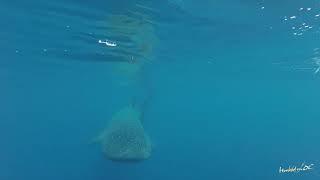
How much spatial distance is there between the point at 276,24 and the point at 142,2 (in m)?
6.78

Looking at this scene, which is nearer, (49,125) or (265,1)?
(265,1)

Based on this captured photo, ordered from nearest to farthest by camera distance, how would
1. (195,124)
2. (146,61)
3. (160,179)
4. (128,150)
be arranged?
(128,150), (146,61), (160,179), (195,124)

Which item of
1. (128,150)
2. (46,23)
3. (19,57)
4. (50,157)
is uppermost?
(46,23)

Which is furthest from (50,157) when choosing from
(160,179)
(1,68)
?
(1,68)

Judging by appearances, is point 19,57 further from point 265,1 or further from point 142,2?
point 265,1

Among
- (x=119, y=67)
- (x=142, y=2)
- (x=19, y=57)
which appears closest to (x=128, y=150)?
(x=142, y=2)

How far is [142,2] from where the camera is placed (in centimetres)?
1227

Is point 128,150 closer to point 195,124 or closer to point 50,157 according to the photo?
point 50,157

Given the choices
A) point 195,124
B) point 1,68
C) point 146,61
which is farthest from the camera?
point 195,124

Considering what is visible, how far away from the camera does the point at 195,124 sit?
472 ft

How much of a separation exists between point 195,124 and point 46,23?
13107cm

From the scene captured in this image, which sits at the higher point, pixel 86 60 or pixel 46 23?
pixel 46 23

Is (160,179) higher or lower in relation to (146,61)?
lower

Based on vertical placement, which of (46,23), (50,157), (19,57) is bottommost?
(50,157)
